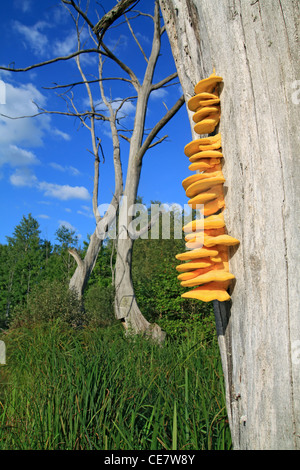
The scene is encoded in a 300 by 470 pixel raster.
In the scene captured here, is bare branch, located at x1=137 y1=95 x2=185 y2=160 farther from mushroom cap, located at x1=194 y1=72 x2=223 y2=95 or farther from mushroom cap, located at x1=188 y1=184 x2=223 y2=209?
mushroom cap, located at x1=188 y1=184 x2=223 y2=209

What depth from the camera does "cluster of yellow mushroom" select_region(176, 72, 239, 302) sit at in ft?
4.02

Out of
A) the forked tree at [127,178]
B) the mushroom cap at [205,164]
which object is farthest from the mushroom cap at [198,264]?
the forked tree at [127,178]

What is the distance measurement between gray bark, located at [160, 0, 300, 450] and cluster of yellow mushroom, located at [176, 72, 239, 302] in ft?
0.13

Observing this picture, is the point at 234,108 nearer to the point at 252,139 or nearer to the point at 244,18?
the point at 252,139

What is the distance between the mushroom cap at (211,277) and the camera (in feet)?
3.93

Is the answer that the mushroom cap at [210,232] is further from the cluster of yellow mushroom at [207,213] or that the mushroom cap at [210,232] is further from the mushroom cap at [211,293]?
the mushroom cap at [211,293]

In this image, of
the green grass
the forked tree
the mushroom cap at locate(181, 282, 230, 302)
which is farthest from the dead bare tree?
the mushroom cap at locate(181, 282, 230, 302)

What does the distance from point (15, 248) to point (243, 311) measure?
779 inches

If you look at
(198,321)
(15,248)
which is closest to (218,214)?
(198,321)

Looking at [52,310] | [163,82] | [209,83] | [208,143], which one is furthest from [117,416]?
[163,82]

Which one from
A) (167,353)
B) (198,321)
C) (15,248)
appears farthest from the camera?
(15,248)

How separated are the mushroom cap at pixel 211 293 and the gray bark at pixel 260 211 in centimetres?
5
